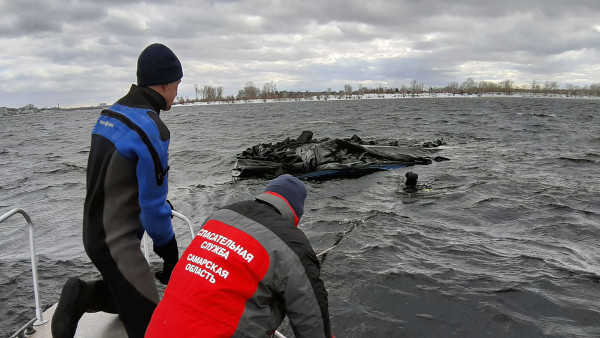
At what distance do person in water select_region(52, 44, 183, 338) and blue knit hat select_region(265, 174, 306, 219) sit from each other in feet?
2.31

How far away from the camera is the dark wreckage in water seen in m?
13.4

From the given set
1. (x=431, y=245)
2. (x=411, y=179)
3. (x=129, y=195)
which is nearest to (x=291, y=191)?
(x=129, y=195)

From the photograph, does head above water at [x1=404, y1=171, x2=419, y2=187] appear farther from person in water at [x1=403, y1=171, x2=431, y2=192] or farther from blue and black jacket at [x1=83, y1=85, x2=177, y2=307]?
blue and black jacket at [x1=83, y1=85, x2=177, y2=307]

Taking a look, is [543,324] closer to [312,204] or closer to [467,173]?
[312,204]

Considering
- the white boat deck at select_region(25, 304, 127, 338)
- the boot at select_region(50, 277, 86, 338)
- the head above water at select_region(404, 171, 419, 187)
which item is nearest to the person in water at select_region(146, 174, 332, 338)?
the boot at select_region(50, 277, 86, 338)

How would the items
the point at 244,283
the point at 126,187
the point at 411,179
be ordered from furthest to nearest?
the point at 411,179 → the point at 126,187 → the point at 244,283

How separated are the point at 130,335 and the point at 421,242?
6.31 meters

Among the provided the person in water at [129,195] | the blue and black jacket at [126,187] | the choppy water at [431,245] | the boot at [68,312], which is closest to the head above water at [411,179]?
the choppy water at [431,245]

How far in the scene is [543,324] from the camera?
17.0 feet

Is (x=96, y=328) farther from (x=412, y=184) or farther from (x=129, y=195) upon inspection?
(x=412, y=184)

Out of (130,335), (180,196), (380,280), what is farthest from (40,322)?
(180,196)

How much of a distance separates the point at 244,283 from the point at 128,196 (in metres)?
0.98

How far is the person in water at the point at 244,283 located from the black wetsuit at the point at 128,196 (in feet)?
1.56

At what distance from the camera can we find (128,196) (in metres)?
2.55
